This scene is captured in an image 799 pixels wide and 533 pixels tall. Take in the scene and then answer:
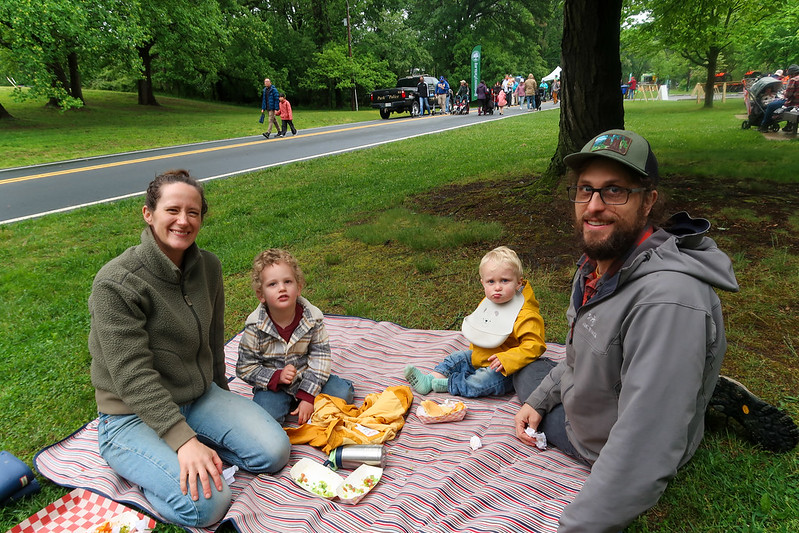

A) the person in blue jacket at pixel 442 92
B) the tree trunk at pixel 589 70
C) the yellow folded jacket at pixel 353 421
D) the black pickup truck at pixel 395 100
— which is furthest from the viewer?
the person in blue jacket at pixel 442 92

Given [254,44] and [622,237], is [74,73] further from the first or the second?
[622,237]

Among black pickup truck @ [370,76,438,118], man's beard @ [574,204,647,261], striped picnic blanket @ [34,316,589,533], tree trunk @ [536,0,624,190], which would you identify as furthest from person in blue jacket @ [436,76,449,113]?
man's beard @ [574,204,647,261]

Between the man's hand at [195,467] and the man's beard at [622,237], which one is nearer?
the man's beard at [622,237]

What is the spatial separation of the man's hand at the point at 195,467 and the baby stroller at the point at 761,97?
17.4 meters

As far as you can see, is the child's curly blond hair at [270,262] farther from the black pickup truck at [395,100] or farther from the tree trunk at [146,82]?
the tree trunk at [146,82]

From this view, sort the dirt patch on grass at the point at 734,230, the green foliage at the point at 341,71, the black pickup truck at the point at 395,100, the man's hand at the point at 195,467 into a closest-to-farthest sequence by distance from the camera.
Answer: the man's hand at the point at 195,467 → the dirt patch on grass at the point at 734,230 → the black pickup truck at the point at 395,100 → the green foliage at the point at 341,71

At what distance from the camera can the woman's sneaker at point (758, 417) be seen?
2.62 m

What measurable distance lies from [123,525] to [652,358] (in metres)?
2.60

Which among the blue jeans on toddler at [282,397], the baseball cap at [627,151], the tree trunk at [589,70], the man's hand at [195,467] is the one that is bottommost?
the blue jeans on toddler at [282,397]

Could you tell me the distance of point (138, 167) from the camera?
508 inches

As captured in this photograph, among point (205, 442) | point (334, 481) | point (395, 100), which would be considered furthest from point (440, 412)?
point (395, 100)

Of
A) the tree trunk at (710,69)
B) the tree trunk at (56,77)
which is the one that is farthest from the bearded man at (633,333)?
the tree trunk at (710,69)

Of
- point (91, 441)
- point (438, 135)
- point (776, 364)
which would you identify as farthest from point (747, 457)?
point (438, 135)

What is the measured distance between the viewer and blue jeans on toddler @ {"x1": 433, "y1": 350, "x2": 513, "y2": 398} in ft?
11.3
